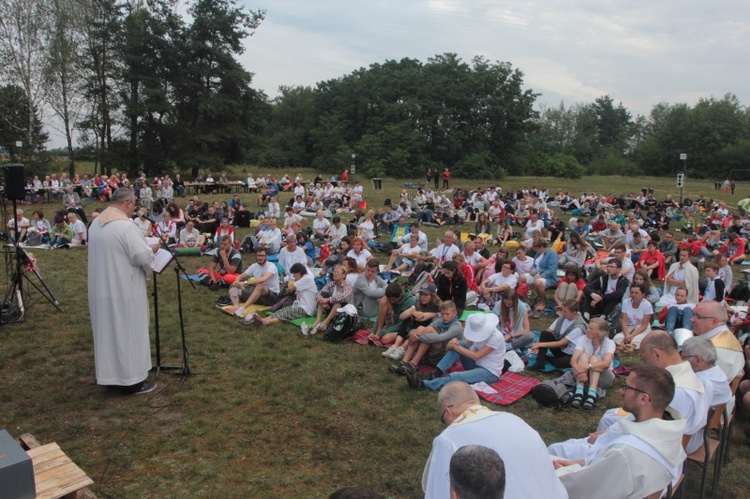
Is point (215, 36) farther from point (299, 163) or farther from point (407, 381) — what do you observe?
point (407, 381)

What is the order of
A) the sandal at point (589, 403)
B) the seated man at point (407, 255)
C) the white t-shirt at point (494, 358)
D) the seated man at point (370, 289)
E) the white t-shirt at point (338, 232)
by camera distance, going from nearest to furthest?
the sandal at point (589, 403) < the white t-shirt at point (494, 358) < the seated man at point (370, 289) < the seated man at point (407, 255) < the white t-shirt at point (338, 232)

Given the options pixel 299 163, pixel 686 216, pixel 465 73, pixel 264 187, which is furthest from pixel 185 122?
pixel 686 216

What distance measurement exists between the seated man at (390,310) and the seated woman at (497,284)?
6.90 feet

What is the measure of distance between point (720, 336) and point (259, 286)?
6.81m

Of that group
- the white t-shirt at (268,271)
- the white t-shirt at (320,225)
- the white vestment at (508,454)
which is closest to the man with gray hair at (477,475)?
the white vestment at (508,454)

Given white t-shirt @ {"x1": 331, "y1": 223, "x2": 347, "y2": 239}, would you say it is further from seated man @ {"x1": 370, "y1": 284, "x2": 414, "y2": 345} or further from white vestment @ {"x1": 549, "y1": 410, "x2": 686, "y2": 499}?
white vestment @ {"x1": 549, "y1": 410, "x2": 686, "y2": 499}

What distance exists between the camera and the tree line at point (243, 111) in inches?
1172

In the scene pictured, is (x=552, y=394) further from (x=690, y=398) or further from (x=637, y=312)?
(x=637, y=312)

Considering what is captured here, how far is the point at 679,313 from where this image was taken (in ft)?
26.7

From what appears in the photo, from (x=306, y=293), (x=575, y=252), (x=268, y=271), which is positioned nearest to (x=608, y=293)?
(x=575, y=252)

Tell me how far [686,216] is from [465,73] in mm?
34420

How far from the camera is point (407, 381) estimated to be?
6.34m

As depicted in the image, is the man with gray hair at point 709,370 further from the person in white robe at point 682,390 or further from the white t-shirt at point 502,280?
the white t-shirt at point 502,280

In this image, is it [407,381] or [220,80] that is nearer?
[407,381]
